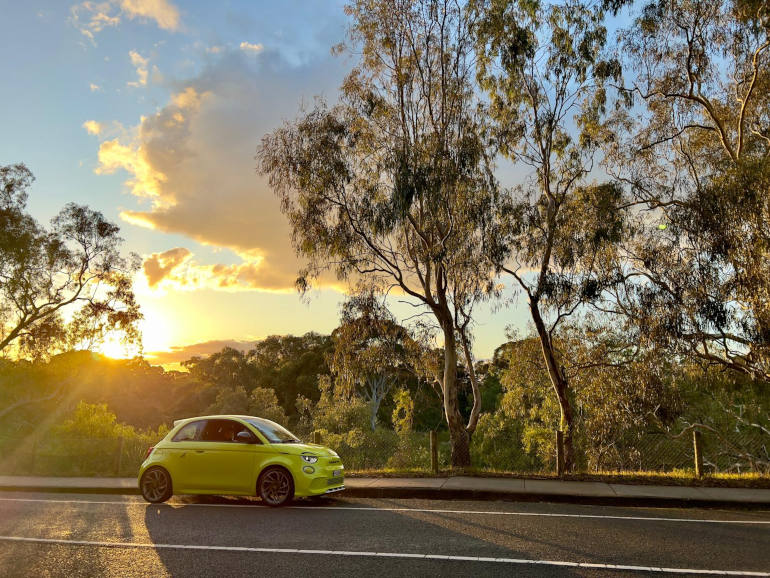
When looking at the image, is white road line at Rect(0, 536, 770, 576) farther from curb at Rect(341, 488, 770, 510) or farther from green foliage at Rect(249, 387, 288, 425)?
green foliage at Rect(249, 387, 288, 425)

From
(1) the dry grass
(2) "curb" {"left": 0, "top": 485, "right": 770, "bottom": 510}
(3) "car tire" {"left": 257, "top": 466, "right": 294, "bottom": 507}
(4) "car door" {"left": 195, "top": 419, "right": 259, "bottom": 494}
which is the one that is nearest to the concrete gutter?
(2) "curb" {"left": 0, "top": 485, "right": 770, "bottom": 510}

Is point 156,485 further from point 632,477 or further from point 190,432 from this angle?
point 632,477

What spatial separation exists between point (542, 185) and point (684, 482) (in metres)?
11.6

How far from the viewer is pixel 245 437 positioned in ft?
35.1

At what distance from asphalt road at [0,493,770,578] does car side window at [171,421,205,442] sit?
1.16 m

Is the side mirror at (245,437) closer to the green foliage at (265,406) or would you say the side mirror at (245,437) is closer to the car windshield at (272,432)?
the car windshield at (272,432)

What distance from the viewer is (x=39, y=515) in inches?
410

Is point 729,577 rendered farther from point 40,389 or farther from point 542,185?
point 40,389

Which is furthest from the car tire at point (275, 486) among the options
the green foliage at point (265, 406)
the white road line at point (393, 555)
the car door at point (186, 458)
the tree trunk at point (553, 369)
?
the green foliage at point (265, 406)

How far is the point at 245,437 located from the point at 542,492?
544 centimetres

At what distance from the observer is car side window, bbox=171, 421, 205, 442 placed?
36.8 feet

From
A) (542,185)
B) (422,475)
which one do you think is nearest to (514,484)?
(422,475)

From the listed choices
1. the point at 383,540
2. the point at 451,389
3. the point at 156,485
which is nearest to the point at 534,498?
the point at 383,540

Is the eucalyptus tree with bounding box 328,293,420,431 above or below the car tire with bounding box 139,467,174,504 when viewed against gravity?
above
